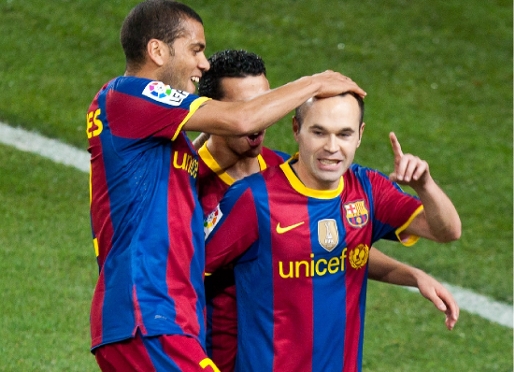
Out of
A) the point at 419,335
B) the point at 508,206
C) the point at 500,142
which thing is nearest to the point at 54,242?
the point at 419,335

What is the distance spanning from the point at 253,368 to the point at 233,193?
0.74 metres

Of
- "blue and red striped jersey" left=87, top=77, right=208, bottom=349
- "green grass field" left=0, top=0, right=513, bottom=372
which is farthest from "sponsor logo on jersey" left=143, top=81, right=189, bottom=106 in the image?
"green grass field" left=0, top=0, right=513, bottom=372

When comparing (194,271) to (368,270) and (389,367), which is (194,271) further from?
(389,367)

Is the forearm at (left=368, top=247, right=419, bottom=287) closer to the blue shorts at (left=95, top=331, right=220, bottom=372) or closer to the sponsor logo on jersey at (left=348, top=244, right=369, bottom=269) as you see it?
the sponsor logo on jersey at (left=348, top=244, right=369, bottom=269)

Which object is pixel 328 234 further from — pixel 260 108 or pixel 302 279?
pixel 260 108

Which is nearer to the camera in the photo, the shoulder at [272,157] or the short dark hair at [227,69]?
the short dark hair at [227,69]

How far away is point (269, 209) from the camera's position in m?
4.37

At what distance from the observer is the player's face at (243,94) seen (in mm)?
4812

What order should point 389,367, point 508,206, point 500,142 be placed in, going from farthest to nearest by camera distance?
1. point 500,142
2. point 508,206
3. point 389,367

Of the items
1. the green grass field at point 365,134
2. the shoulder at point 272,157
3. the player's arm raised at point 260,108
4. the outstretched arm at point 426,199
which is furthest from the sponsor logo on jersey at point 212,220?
the green grass field at point 365,134

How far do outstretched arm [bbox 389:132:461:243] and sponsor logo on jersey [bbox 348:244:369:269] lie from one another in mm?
210

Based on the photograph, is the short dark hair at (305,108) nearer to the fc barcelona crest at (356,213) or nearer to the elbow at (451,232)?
the fc barcelona crest at (356,213)

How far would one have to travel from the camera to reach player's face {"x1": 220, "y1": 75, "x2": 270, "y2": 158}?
4.81 m

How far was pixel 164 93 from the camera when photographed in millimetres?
4324
